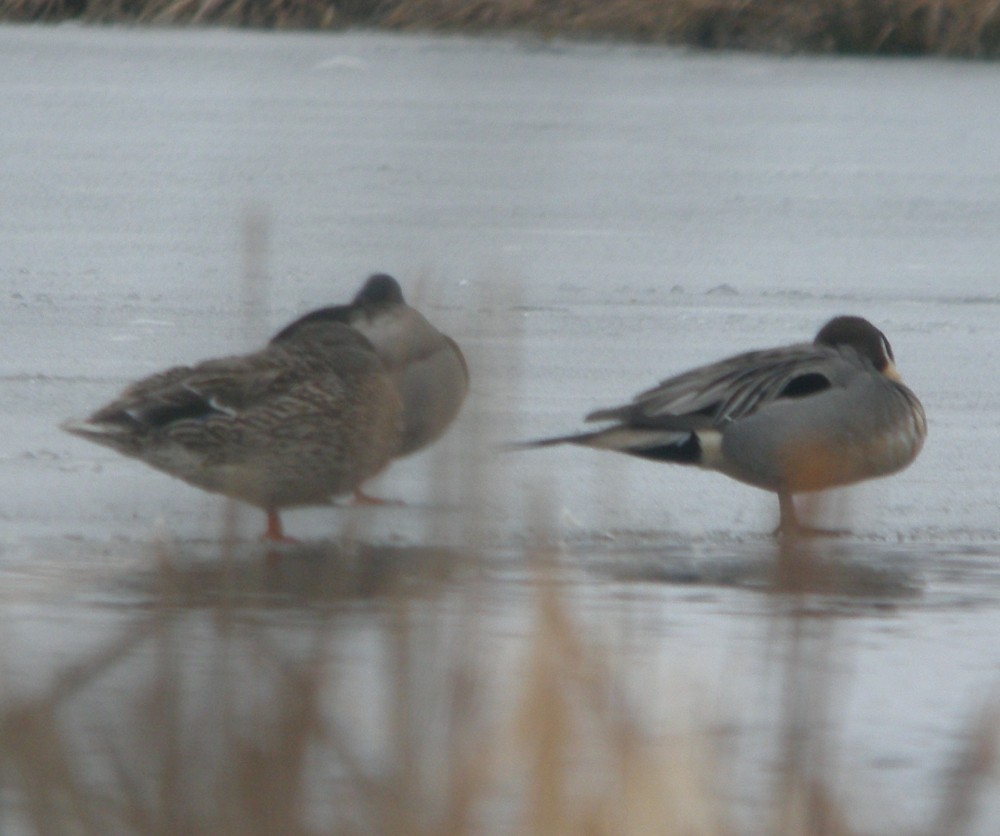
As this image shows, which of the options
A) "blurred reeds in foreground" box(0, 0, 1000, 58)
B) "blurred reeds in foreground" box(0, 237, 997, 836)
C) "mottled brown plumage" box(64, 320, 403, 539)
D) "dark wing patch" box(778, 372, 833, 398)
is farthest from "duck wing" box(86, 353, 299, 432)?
"blurred reeds in foreground" box(0, 0, 1000, 58)

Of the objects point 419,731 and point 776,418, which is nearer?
point 419,731

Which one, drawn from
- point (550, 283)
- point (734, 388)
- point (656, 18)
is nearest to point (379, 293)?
point (734, 388)

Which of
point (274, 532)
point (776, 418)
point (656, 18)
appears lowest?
point (274, 532)

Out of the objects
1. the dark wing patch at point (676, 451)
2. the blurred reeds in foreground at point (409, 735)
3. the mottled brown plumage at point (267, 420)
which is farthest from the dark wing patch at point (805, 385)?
the blurred reeds in foreground at point (409, 735)

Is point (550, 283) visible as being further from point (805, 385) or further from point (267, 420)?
point (267, 420)

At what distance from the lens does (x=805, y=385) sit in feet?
16.1

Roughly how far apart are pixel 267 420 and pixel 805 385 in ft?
3.93

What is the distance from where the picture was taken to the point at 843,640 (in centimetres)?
383

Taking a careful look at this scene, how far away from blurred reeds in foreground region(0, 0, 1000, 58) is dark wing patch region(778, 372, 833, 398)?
13.5 meters

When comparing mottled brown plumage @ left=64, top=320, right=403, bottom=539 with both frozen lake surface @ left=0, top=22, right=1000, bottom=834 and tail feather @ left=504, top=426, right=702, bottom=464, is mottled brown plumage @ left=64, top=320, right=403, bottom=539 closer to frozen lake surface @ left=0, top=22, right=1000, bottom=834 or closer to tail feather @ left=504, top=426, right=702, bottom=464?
frozen lake surface @ left=0, top=22, right=1000, bottom=834

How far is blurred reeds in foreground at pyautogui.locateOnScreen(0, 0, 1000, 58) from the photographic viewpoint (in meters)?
18.1

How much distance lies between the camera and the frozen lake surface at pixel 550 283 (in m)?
3.21

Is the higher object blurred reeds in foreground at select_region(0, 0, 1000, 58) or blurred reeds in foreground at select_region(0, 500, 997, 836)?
blurred reeds in foreground at select_region(0, 0, 1000, 58)

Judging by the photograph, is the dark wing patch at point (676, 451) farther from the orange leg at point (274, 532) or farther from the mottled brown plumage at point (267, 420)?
the orange leg at point (274, 532)
